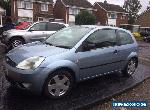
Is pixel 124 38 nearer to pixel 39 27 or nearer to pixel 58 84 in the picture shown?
pixel 58 84

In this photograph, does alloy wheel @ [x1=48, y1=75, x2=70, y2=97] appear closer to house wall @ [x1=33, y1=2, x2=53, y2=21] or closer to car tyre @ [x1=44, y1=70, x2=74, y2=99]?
car tyre @ [x1=44, y1=70, x2=74, y2=99]

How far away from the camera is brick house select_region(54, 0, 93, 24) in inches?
1993

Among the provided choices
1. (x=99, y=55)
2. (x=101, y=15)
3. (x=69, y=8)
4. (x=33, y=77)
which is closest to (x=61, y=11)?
(x=69, y=8)

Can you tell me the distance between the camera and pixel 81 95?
6152 mm

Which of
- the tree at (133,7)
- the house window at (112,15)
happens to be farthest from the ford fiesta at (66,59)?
the tree at (133,7)

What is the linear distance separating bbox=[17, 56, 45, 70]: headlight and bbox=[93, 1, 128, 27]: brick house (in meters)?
51.8

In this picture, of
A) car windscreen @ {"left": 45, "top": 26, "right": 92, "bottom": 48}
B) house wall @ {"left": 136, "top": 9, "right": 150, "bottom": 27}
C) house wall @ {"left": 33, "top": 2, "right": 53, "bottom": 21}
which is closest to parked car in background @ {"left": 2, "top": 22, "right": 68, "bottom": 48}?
car windscreen @ {"left": 45, "top": 26, "right": 92, "bottom": 48}

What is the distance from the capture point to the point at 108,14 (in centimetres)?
5628

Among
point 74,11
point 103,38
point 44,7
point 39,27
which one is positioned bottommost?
point 103,38

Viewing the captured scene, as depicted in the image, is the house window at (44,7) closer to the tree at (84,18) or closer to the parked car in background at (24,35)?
the tree at (84,18)

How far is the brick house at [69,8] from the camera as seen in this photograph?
50.6m

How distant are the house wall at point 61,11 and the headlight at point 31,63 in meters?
45.8

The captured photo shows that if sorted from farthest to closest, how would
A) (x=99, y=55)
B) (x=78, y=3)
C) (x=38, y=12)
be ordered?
1. (x=78, y=3)
2. (x=38, y=12)
3. (x=99, y=55)

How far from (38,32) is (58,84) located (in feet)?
26.8
